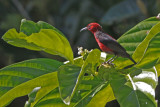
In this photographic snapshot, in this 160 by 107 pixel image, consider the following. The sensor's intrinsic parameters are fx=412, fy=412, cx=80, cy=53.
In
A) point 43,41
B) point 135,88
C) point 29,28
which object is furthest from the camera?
point 29,28

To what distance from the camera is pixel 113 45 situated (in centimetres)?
144

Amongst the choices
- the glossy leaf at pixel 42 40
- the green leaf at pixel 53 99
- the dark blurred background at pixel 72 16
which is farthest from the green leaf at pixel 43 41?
the dark blurred background at pixel 72 16

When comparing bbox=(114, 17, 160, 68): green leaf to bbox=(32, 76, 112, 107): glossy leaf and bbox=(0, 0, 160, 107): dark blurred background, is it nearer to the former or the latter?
bbox=(32, 76, 112, 107): glossy leaf

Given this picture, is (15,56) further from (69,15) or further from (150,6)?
(150,6)

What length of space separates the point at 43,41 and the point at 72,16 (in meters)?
8.33

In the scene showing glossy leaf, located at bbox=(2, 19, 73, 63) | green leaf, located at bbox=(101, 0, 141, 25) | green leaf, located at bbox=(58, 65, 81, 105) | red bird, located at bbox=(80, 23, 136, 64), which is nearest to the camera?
green leaf, located at bbox=(58, 65, 81, 105)

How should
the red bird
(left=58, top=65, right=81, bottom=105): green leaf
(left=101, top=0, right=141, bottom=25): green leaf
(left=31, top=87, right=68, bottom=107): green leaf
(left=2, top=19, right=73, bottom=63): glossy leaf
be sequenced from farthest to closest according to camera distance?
(left=101, top=0, right=141, bottom=25): green leaf
the red bird
(left=31, top=87, right=68, bottom=107): green leaf
(left=2, top=19, right=73, bottom=63): glossy leaf
(left=58, top=65, right=81, bottom=105): green leaf

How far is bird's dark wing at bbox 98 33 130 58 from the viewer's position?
129cm

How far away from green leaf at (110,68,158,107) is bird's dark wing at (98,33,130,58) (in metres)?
0.21

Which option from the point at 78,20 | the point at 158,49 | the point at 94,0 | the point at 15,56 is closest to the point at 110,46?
the point at 158,49

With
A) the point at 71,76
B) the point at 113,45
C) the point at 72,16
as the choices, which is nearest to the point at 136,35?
the point at 113,45

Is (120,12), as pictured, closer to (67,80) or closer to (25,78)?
(25,78)

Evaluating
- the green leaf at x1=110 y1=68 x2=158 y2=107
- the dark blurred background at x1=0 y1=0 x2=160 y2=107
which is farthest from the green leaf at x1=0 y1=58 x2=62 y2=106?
the dark blurred background at x1=0 y1=0 x2=160 y2=107

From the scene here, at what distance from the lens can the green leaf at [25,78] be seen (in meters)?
1.08
